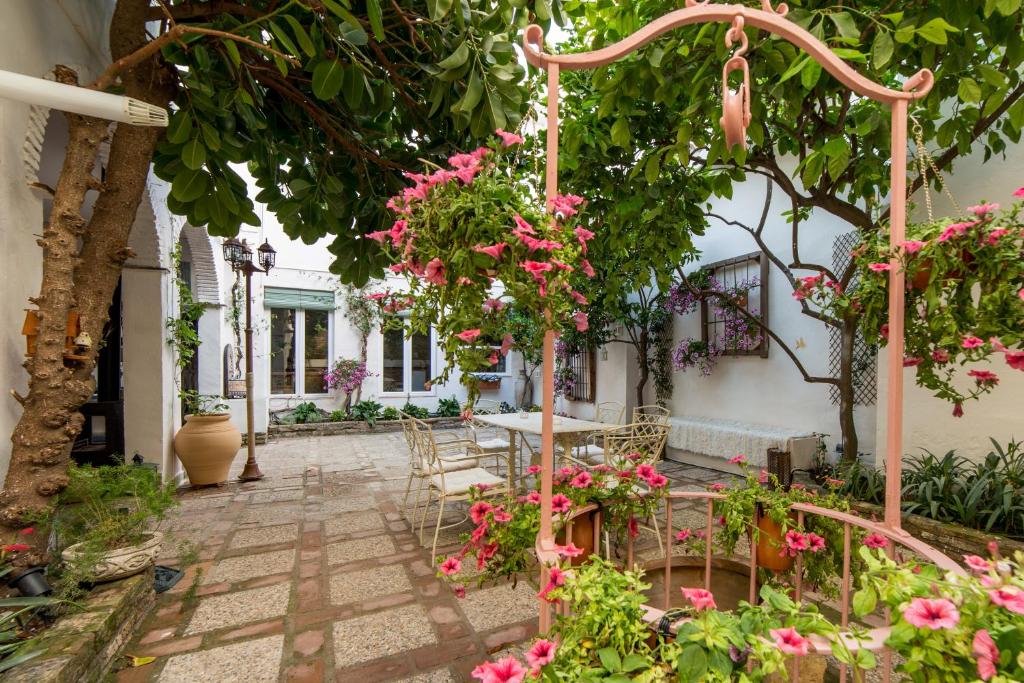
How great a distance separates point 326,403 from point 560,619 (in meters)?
8.62

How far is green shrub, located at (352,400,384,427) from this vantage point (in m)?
8.00

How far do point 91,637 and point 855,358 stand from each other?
5366 millimetres

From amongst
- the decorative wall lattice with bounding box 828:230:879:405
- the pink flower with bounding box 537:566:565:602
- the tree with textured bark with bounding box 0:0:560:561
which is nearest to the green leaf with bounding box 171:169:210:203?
the tree with textured bark with bounding box 0:0:560:561

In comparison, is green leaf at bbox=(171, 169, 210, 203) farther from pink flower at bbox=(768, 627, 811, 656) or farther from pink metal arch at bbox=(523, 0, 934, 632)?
pink flower at bbox=(768, 627, 811, 656)

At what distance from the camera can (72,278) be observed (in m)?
1.83

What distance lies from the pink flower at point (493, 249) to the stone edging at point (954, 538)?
306 centimetres

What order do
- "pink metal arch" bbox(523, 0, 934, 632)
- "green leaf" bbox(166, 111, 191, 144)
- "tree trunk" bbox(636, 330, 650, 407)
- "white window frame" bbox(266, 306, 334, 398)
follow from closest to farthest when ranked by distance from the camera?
"pink metal arch" bbox(523, 0, 934, 632)
"green leaf" bbox(166, 111, 191, 144)
"tree trunk" bbox(636, 330, 650, 407)
"white window frame" bbox(266, 306, 334, 398)

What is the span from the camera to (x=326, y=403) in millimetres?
8734

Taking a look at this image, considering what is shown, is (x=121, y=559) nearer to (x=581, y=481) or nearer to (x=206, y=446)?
(x=581, y=481)

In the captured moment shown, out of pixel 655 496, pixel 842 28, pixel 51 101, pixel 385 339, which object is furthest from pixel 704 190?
pixel 385 339

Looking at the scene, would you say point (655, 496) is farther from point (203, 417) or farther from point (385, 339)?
point (385, 339)

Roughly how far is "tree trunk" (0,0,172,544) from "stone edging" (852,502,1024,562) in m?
4.26

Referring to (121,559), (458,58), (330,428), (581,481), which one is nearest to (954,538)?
(581,481)

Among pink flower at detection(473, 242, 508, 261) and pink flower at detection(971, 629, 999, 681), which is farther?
pink flower at detection(473, 242, 508, 261)
